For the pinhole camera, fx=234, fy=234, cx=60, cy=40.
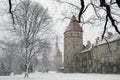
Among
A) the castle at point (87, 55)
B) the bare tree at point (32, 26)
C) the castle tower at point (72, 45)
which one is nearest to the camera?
the bare tree at point (32, 26)

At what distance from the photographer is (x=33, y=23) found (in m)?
32.0

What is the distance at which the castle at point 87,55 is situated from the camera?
53.4 metres

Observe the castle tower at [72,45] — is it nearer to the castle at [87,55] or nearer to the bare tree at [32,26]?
the castle at [87,55]

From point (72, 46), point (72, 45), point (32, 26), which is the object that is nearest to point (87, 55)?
point (72, 46)

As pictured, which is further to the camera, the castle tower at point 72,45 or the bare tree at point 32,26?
the castle tower at point 72,45

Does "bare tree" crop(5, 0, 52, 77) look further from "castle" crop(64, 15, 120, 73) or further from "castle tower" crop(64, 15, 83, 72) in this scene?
"castle tower" crop(64, 15, 83, 72)

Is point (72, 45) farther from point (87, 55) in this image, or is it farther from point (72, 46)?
point (87, 55)

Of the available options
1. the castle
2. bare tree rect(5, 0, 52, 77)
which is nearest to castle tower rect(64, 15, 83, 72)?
the castle

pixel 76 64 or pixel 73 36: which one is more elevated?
pixel 73 36

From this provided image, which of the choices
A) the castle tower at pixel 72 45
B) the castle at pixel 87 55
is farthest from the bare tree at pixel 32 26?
the castle tower at pixel 72 45

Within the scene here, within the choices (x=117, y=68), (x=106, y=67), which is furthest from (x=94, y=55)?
(x=117, y=68)

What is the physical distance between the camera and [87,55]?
6594cm

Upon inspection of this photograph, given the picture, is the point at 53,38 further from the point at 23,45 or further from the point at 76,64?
the point at 76,64

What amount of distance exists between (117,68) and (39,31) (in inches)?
936
